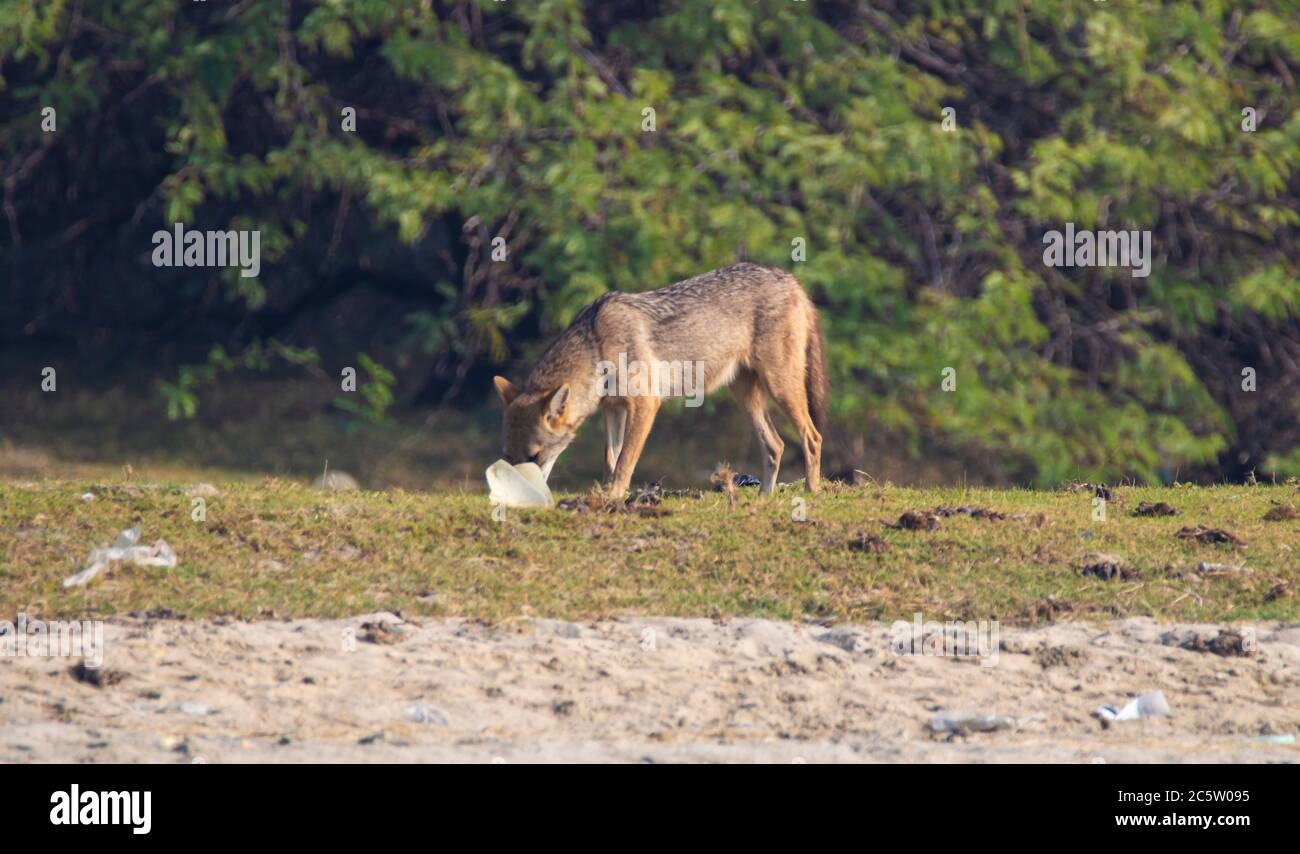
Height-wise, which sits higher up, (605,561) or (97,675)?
(605,561)

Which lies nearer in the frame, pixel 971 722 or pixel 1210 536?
pixel 971 722

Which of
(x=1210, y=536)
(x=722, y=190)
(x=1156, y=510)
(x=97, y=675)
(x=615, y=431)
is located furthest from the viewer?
(x=722, y=190)

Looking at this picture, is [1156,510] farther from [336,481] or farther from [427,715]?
[336,481]

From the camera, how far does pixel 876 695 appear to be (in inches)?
264

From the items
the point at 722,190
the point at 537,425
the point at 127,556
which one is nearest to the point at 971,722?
the point at 127,556

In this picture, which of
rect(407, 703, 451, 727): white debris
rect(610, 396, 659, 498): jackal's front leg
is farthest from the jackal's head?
rect(407, 703, 451, 727): white debris

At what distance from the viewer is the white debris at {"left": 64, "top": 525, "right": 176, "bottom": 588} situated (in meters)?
7.98

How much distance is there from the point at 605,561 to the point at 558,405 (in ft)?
6.80

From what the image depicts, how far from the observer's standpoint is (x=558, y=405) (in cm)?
1041

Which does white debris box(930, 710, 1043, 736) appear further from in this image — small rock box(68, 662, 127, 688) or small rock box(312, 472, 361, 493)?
small rock box(312, 472, 361, 493)

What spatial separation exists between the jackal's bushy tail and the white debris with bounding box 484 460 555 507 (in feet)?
7.75

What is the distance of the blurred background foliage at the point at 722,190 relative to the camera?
550 inches

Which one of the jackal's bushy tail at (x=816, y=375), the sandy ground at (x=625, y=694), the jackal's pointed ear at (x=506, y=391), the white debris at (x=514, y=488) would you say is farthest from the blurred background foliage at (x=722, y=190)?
the sandy ground at (x=625, y=694)

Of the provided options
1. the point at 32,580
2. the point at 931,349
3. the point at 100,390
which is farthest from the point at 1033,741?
the point at 100,390
